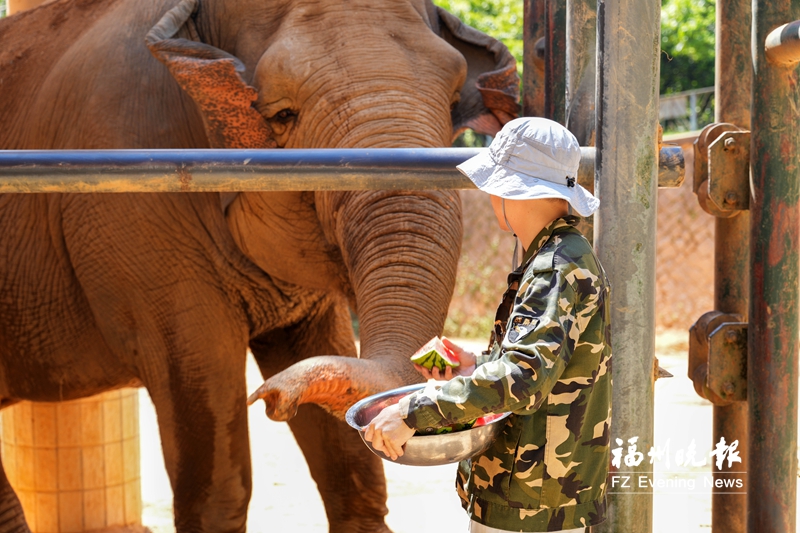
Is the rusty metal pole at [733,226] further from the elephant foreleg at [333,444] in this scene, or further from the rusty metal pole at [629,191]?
the elephant foreleg at [333,444]

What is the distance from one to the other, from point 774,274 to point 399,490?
12.6ft

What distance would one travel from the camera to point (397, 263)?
3.08 metres

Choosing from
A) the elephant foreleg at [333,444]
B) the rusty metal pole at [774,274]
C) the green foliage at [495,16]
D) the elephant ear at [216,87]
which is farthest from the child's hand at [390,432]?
the green foliage at [495,16]

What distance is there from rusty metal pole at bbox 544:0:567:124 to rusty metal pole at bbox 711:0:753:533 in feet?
1.25

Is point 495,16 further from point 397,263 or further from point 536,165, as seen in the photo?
point 536,165

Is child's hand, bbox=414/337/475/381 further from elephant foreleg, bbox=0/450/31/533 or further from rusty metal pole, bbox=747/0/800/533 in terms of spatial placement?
elephant foreleg, bbox=0/450/31/533

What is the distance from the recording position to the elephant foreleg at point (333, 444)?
4262 mm

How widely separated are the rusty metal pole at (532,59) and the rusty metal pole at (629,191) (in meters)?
1.25

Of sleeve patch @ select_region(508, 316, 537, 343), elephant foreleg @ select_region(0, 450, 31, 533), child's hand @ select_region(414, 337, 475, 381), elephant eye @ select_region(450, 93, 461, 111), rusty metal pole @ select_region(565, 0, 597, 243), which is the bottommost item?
elephant foreleg @ select_region(0, 450, 31, 533)

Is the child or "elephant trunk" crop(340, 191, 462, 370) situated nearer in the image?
the child

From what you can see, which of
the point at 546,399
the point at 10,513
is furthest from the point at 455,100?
the point at 10,513

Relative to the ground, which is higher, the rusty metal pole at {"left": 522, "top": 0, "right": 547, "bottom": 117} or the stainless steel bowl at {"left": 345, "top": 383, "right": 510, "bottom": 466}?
the rusty metal pole at {"left": 522, "top": 0, "right": 547, "bottom": 117}

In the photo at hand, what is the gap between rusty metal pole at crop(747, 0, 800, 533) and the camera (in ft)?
7.13

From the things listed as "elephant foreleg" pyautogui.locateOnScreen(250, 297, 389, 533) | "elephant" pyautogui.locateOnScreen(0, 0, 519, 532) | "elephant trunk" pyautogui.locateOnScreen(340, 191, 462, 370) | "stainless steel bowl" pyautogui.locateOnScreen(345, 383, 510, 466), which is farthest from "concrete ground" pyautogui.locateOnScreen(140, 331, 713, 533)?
"stainless steel bowl" pyautogui.locateOnScreen(345, 383, 510, 466)
